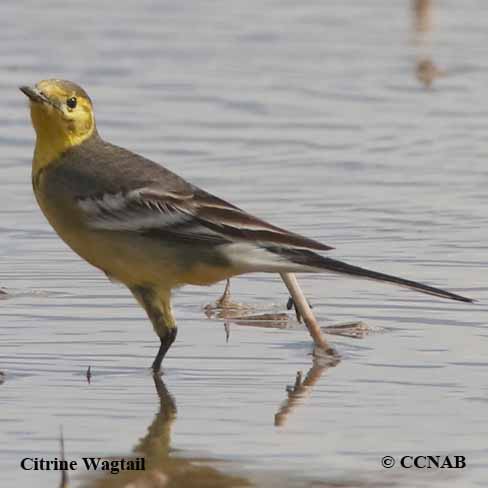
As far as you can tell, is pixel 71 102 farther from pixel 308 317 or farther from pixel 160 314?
pixel 308 317

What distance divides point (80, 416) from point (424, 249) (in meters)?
3.75

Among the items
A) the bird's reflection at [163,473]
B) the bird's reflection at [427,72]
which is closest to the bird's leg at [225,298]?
the bird's reflection at [163,473]

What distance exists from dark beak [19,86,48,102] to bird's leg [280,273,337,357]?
59.5 inches

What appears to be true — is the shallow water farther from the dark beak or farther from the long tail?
the dark beak

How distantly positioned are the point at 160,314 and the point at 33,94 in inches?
50.3

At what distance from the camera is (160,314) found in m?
9.06

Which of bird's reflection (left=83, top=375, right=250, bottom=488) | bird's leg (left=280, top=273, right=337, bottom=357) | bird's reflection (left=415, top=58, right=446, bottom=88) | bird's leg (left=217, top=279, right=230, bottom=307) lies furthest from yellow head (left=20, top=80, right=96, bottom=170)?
bird's reflection (left=415, top=58, right=446, bottom=88)

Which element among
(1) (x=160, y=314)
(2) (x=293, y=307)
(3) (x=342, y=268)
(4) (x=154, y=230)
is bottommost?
(1) (x=160, y=314)

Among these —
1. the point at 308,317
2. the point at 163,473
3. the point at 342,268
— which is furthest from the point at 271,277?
the point at 163,473

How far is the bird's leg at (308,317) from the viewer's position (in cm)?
905

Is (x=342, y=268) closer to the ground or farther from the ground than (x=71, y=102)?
closer to the ground

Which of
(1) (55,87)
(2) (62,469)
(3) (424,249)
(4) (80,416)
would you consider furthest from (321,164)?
(2) (62,469)

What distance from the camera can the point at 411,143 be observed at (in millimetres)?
14500

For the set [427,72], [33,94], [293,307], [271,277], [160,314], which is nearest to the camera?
[160,314]
